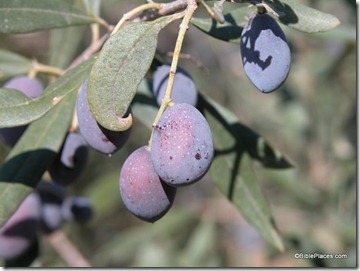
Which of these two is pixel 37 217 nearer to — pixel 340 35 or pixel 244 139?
pixel 244 139

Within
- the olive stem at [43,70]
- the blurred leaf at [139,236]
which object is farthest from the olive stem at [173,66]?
the blurred leaf at [139,236]

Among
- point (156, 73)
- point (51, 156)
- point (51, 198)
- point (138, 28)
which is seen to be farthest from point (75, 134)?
point (51, 198)

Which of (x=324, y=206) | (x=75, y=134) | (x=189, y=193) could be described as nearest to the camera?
(x=75, y=134)

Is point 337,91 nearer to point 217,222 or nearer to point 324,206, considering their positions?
point 324,206

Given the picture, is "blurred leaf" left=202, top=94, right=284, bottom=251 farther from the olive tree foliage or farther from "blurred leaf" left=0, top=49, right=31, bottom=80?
"blurred leaf" left=0, top=49, right=31, bottom=80

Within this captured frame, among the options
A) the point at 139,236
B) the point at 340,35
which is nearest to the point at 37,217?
the point at 340,35
